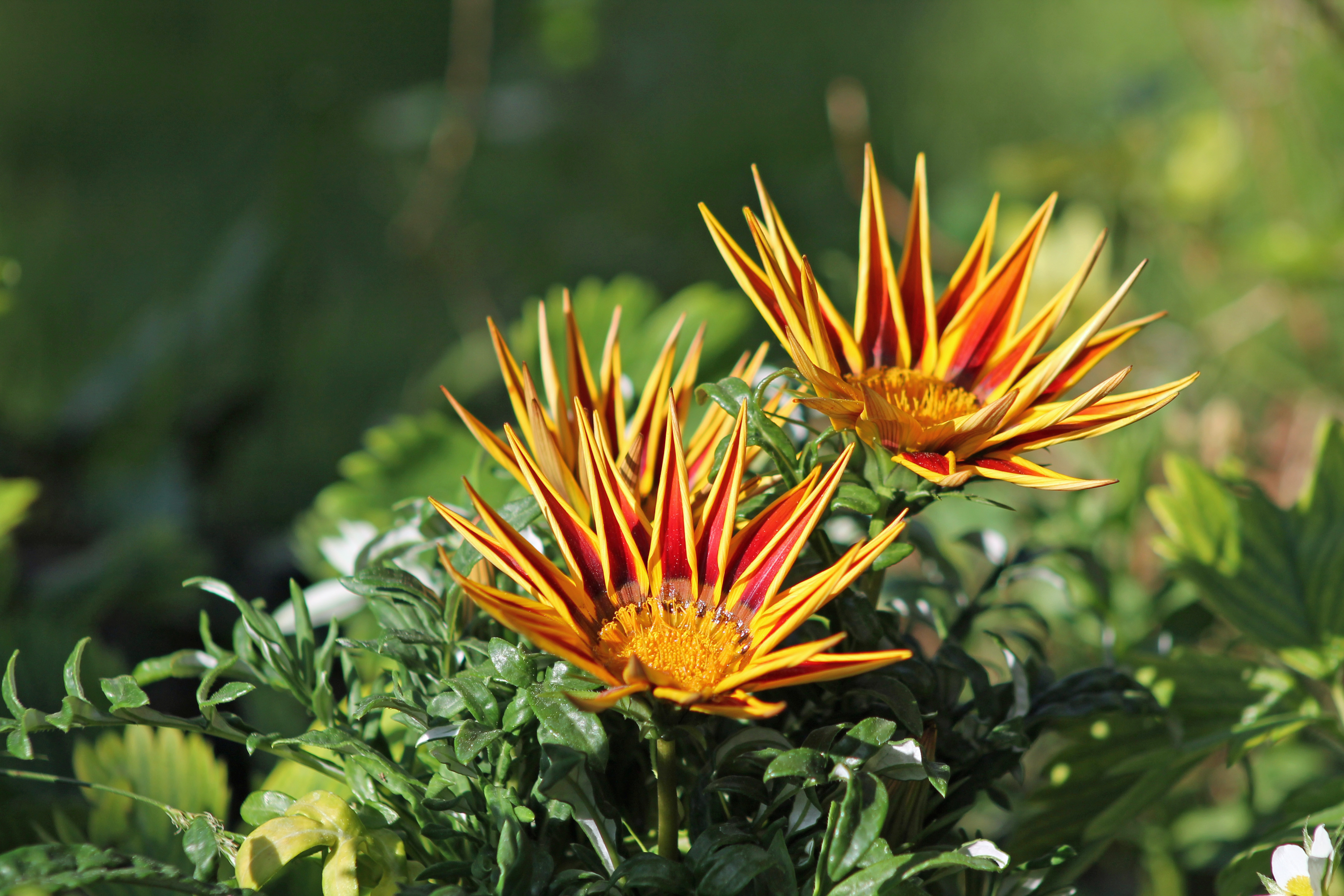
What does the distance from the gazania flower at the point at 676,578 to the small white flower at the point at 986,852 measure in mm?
83

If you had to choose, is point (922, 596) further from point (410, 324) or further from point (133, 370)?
point (410, 324)

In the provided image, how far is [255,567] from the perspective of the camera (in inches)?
31.7

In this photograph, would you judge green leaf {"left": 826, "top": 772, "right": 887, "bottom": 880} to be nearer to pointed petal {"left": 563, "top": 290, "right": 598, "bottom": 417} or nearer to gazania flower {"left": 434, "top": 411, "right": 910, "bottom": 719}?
gazania flower {"left": 434, "top": 411, "right": 910, "bottom": 719}

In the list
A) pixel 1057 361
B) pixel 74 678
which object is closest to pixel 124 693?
pixel 74 678

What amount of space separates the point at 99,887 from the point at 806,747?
274 millimetres

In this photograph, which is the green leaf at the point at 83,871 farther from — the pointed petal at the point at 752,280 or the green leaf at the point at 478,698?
the pointed petal at the point at 752,280

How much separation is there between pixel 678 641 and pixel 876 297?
0.17 metres

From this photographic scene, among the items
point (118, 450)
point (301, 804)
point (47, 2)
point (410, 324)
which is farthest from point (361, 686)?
point (47, 2)

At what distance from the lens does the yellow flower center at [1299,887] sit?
352mm

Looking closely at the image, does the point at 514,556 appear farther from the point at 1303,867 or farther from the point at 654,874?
the point at 1303,867

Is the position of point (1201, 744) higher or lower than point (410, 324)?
lower

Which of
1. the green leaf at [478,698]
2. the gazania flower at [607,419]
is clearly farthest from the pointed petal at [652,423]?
the green leaf at [478,698]

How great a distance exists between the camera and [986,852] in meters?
0.33

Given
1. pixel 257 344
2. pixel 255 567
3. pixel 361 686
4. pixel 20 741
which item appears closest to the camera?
pixel 20 741
